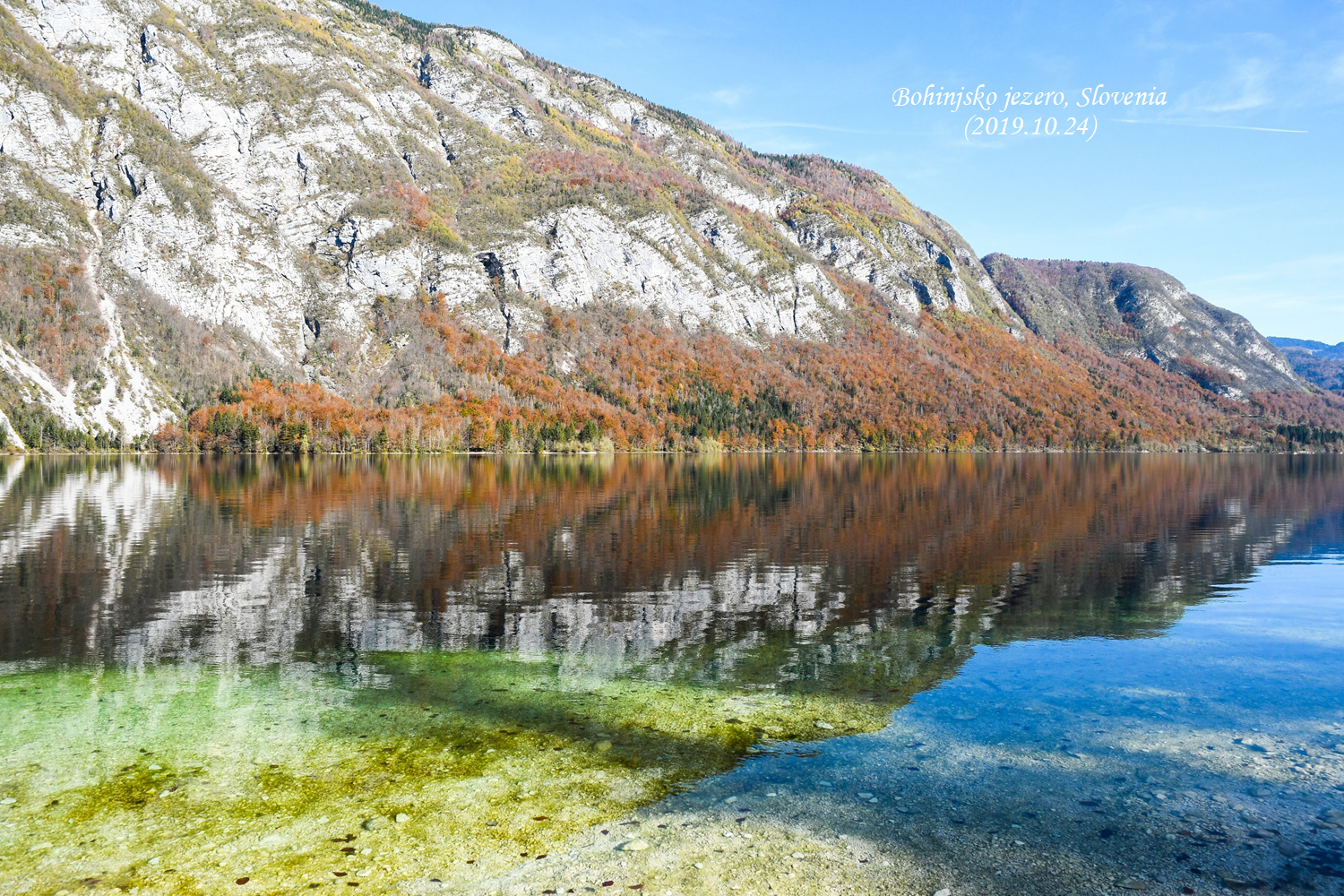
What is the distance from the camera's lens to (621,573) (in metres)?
30.2

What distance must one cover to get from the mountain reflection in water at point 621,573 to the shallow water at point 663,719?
211 millimetres

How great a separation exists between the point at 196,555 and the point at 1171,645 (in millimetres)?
35109

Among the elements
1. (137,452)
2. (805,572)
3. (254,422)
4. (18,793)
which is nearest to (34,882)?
(18,793)

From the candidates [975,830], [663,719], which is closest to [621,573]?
[663,719]

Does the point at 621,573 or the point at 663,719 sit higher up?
the point at 621,573

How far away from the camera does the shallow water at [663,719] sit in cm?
947

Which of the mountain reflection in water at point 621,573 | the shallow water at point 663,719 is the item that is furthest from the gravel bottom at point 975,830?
the mountain reflection in water at point 621,573

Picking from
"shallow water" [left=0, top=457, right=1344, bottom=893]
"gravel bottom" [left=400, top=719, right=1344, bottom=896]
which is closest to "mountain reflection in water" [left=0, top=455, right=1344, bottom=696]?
"shallow water" [left=0, top=457, right=1344, bottom=893]

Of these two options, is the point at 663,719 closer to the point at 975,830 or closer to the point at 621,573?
the point at 975,830

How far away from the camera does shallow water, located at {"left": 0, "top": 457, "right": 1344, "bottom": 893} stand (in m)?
9.47

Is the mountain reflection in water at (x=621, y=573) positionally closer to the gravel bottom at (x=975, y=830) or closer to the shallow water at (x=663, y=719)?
the shallow water at (x=663, y=719)

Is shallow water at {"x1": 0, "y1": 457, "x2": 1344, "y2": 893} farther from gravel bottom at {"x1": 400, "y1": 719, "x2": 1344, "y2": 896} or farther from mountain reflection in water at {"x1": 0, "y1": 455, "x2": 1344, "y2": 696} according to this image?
mountain reflection in water at {"x1": 0, "y1": 455, "x2": 1344, "y2": 696}

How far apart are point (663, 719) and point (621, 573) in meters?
16.0

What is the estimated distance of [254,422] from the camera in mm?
183500
